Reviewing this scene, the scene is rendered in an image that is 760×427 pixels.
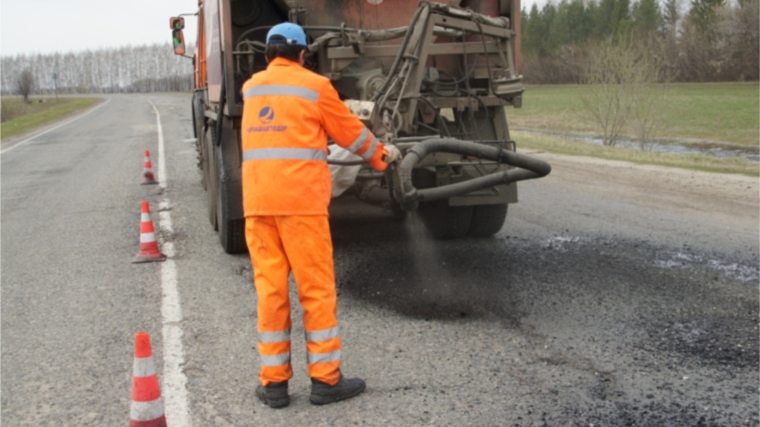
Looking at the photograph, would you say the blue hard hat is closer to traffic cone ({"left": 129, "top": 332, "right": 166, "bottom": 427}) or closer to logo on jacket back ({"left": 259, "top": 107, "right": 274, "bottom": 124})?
logo on jacket back ({"left": 259, "top": 107, "right": 274, "bottom": 124})

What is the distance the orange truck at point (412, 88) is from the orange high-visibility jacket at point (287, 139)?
1.19 m

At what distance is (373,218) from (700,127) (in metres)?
32.6

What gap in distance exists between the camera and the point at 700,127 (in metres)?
37.2

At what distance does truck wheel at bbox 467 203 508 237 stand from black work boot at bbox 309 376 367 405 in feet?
11.8

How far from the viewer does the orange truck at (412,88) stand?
5.53m

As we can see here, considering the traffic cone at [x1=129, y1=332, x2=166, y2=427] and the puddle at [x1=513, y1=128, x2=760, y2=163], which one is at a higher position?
the traffic cone at [x1=129, y1=332, x2=166, y2=427]

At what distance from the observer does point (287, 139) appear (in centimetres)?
390

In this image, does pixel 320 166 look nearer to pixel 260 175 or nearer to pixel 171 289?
pixel 260 175

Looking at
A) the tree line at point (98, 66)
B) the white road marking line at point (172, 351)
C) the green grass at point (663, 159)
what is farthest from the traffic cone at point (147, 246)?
the tree line at point (98, 66)

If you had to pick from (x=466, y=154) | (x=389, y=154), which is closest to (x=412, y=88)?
(x=466, y=154)

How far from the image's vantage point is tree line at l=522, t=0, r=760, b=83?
197 ft

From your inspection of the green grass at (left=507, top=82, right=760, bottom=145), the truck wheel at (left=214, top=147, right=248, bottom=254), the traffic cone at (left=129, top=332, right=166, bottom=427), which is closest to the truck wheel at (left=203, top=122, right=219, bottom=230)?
the truck wheel at (left=214, top=147, right=248, bottom=254)

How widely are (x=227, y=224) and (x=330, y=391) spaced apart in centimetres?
321

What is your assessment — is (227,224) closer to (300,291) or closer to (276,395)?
(300,291)
